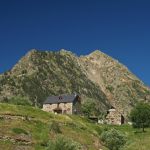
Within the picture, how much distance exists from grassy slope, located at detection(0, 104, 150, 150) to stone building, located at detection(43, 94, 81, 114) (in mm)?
40659

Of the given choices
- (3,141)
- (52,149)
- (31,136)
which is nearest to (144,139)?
(31,136)

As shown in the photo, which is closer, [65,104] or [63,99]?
[65,104]

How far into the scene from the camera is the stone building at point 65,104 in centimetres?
16112

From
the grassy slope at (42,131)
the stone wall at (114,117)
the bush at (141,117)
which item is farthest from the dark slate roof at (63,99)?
the grassy slope at (42,131)

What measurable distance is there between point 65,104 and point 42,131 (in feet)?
223

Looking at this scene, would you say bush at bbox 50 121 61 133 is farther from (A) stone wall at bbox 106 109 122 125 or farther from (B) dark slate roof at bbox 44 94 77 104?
(A) stone wall at bbox 106 109 122 125

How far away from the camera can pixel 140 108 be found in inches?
5723

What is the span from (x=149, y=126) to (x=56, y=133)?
5811 centimetres

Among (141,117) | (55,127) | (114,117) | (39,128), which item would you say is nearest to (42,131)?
(39,128)

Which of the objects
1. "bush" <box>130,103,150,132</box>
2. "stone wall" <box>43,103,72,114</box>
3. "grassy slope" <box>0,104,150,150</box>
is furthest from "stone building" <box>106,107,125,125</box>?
"grassy slope" <box>0,104,150,150</box>

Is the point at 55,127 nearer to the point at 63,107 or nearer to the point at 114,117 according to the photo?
the point at 63,107

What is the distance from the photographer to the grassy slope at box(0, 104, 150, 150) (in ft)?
285

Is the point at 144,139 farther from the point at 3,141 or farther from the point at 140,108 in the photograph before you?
the point at 3,141

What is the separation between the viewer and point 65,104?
163 m
